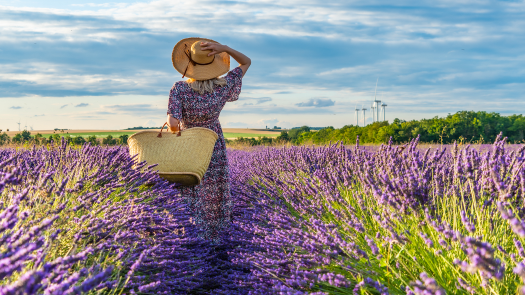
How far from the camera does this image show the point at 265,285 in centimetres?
192

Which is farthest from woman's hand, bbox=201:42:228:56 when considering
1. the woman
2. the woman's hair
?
the woman's hair

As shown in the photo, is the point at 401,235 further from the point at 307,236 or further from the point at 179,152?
the point at 179,152

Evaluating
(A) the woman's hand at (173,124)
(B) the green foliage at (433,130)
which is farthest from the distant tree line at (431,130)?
(A) the woman's hand at (173,124)

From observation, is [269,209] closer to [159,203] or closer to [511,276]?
[159,203]

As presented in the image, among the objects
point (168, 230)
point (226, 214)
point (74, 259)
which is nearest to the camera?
point (74, 259)

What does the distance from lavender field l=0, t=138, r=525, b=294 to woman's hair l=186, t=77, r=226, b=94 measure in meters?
0.75

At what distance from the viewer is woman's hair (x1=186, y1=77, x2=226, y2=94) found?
2.89 m

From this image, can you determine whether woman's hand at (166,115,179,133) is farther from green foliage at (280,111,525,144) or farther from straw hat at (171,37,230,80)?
green foliage at (280,111,525,144)

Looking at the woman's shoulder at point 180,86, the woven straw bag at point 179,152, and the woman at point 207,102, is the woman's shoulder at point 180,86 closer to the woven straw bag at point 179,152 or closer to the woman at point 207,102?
the woman at point 207,102

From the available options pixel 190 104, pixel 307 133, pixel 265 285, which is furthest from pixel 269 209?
pixel 307 133

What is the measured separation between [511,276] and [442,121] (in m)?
21.3

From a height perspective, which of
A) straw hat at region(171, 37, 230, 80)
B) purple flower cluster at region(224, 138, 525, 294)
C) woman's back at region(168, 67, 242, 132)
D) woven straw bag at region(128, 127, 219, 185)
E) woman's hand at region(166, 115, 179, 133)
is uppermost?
straw hat at region(171, 37, 230, 80)

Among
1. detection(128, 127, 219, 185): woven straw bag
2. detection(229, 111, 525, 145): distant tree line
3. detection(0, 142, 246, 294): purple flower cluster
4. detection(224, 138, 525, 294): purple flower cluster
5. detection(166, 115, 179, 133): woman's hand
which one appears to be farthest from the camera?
detection(229, 111, 525, 145): distant tree line

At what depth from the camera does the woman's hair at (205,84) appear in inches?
114
